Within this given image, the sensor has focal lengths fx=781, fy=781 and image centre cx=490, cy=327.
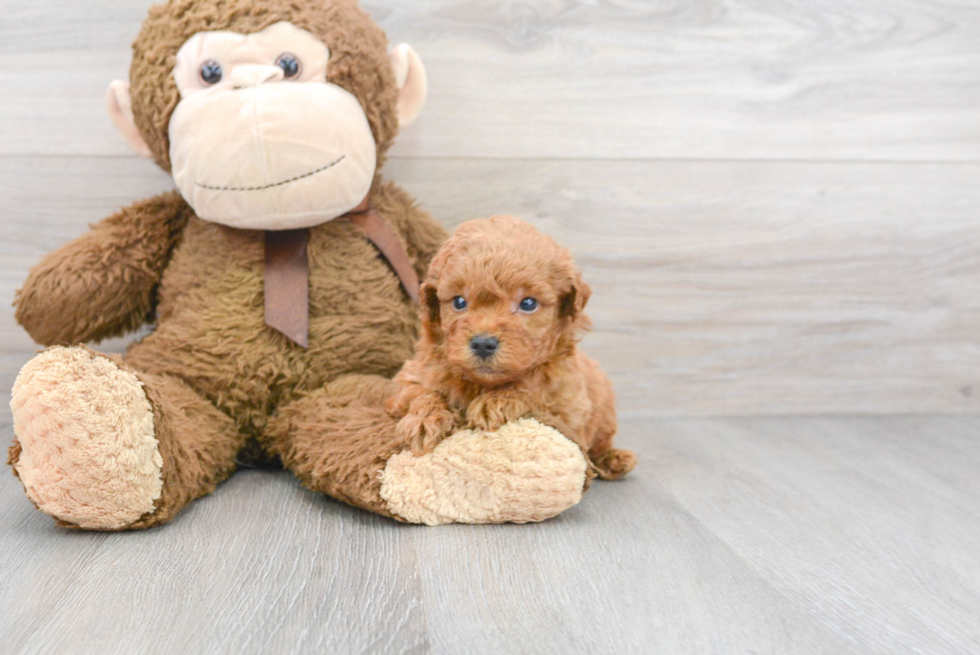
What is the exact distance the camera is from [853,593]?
2.34 feet

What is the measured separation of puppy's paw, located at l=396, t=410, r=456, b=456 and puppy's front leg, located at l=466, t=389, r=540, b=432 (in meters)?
0.03

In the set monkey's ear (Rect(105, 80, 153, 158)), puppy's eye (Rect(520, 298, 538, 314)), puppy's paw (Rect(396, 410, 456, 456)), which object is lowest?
puppy's paw (Rect(396, 410, 456, 456))

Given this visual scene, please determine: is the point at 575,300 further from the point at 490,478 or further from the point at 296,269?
the point at 296,269

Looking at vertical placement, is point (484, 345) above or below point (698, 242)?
above

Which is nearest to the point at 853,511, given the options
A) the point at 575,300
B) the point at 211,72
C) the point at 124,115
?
the point at 575,300

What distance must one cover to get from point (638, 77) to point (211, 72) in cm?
67

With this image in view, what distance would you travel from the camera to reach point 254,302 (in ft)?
3.33

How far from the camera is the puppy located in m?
0.79

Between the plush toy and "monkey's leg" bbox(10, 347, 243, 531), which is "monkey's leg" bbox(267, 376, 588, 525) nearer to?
the plush toy

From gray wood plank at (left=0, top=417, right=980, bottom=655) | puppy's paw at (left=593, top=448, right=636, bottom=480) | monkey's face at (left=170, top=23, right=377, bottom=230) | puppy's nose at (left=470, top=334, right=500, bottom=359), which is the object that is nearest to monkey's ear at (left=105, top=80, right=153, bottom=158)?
monkey's face at (left=170, top=23, right=377, bottom=230)

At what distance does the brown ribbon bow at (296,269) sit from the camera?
39.3 inches

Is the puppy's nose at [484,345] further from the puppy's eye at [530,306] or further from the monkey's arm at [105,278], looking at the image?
the monkey's arm at [105,278]

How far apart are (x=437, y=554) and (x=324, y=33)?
642 millimetres

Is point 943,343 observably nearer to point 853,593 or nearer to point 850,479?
point 850,479
